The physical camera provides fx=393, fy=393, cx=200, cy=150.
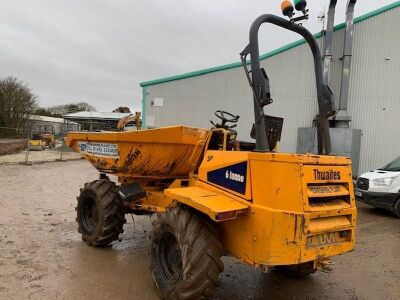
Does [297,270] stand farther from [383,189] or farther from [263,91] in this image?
[383,189]

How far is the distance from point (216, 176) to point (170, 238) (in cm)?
85

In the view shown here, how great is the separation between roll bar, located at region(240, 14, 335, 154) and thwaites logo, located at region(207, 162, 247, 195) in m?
0.26

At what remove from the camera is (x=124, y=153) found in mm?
5629

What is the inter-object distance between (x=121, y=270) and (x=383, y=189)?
755 cm

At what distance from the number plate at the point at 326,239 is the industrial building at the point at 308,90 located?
11.5m

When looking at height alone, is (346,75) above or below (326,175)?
above

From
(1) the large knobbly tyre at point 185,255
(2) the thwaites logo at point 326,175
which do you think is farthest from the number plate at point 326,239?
(1) the large knobbly tyre at point 185,255

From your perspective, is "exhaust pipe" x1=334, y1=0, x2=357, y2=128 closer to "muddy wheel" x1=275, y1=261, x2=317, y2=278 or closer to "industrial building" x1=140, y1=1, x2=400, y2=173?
"industrial building" x1=140, y1=1, x2=400, y2=173

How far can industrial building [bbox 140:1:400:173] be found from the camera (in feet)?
46.0

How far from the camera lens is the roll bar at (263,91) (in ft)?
12.1

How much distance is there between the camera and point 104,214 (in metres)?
5.62

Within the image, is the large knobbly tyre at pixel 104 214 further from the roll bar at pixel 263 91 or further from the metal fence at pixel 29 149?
the metal fence at pixel 29 149

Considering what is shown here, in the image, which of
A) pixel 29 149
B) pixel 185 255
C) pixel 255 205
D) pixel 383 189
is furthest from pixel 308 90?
pixel 29 149

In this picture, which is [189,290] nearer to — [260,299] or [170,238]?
[170,238]
